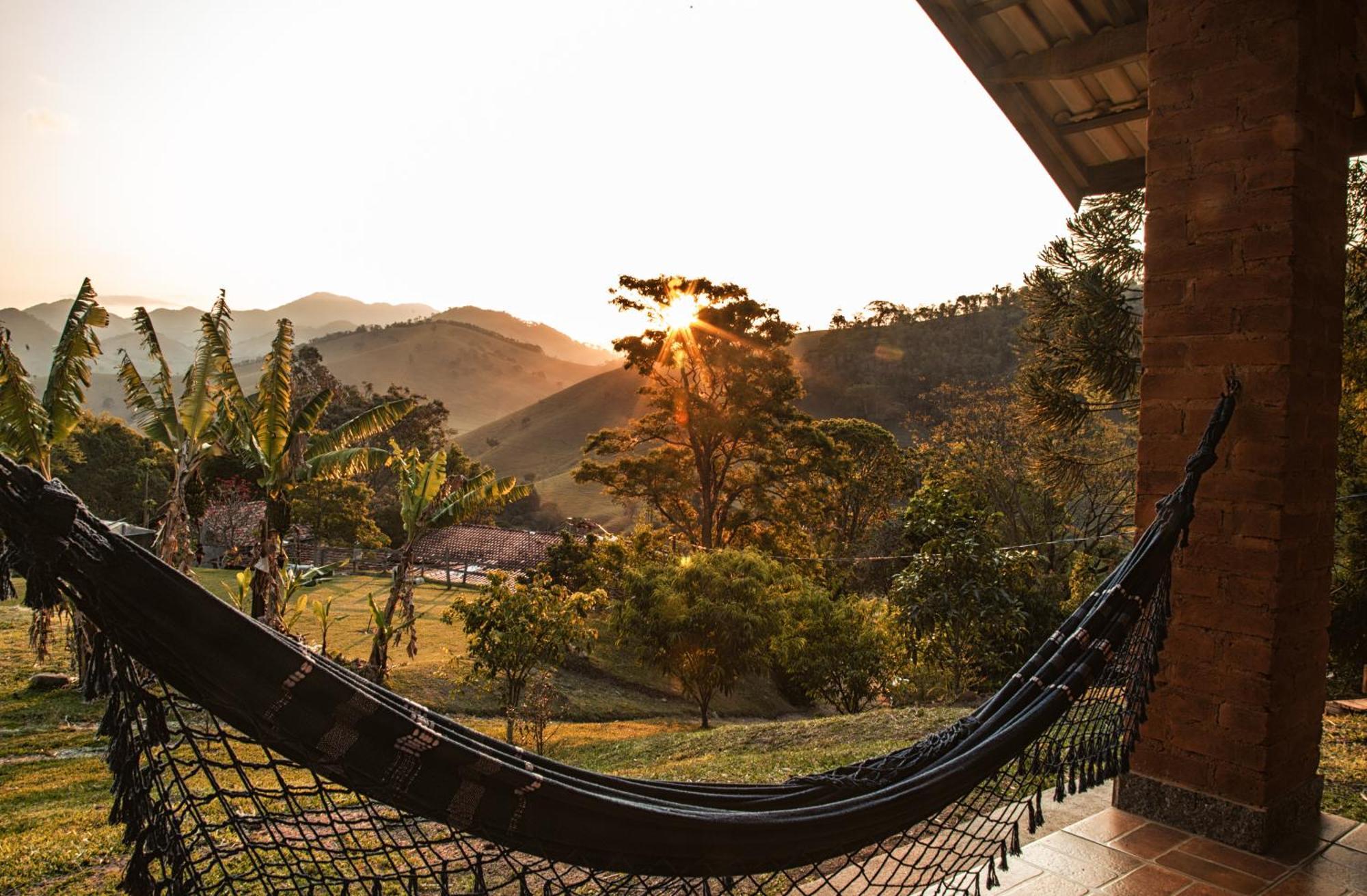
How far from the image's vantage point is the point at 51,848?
3957mm

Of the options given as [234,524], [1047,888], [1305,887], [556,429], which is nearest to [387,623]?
[1047,888]

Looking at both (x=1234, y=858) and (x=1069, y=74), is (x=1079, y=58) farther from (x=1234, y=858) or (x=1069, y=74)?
(x=1234, y=858)

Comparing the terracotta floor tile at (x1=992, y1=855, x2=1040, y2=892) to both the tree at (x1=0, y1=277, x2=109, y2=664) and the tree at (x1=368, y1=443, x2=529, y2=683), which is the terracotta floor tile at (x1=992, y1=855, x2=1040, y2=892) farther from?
the tree at (x1=368, y1=443, x2=529, y2=683)

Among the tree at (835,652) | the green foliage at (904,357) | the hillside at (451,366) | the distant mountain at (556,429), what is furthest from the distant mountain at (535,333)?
the tree at (835,652)

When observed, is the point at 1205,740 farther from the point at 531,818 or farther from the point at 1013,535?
the point at 1013,535

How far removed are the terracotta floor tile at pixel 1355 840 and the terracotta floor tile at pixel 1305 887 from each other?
30 centimetres

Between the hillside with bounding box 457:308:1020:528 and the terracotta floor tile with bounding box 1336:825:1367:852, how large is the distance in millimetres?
31923

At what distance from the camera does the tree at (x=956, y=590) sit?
8516 mm

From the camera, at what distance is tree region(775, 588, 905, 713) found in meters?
10.8

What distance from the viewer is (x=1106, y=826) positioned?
2.46 meters

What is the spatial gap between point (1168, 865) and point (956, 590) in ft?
21.5

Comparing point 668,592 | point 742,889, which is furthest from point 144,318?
point 742,889

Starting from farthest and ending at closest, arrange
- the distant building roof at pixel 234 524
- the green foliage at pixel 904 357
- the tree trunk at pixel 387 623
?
the green foliage at pixel 904 357 < the distant building roof at pixel 234 524 < the tree trunk at pixel 387 623

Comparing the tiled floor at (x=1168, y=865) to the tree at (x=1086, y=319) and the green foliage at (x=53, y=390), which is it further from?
the green foliage at (x=53, y=390)
